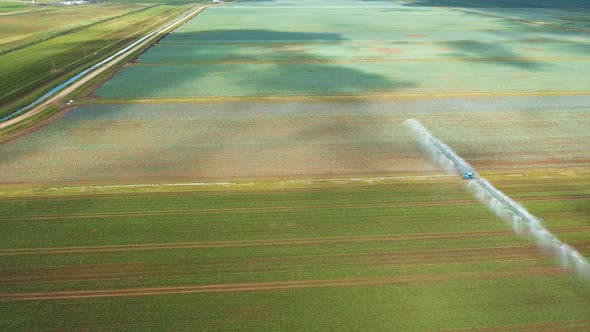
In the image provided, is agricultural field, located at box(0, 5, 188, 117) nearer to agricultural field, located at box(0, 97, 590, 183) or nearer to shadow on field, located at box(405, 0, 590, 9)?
agricultural field, located at box(0, 97, 590, 183)

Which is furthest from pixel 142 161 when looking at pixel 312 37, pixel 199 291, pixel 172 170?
pixel 312 37

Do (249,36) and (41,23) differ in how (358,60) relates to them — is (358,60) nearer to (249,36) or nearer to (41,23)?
(249,36)

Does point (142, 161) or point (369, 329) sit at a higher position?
point (142, 161)

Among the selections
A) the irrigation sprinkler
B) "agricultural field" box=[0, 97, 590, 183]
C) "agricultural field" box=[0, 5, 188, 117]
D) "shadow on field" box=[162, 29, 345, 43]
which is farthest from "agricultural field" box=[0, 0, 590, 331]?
"shadow on field" box=[162, 29, 345, 43]

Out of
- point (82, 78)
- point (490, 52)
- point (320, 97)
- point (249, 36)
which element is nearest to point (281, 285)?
point (320, 97)

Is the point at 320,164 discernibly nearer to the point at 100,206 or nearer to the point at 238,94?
the point at 100,206

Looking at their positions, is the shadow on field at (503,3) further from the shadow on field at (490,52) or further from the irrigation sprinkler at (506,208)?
the irrigation sprinkler at (506,208)
